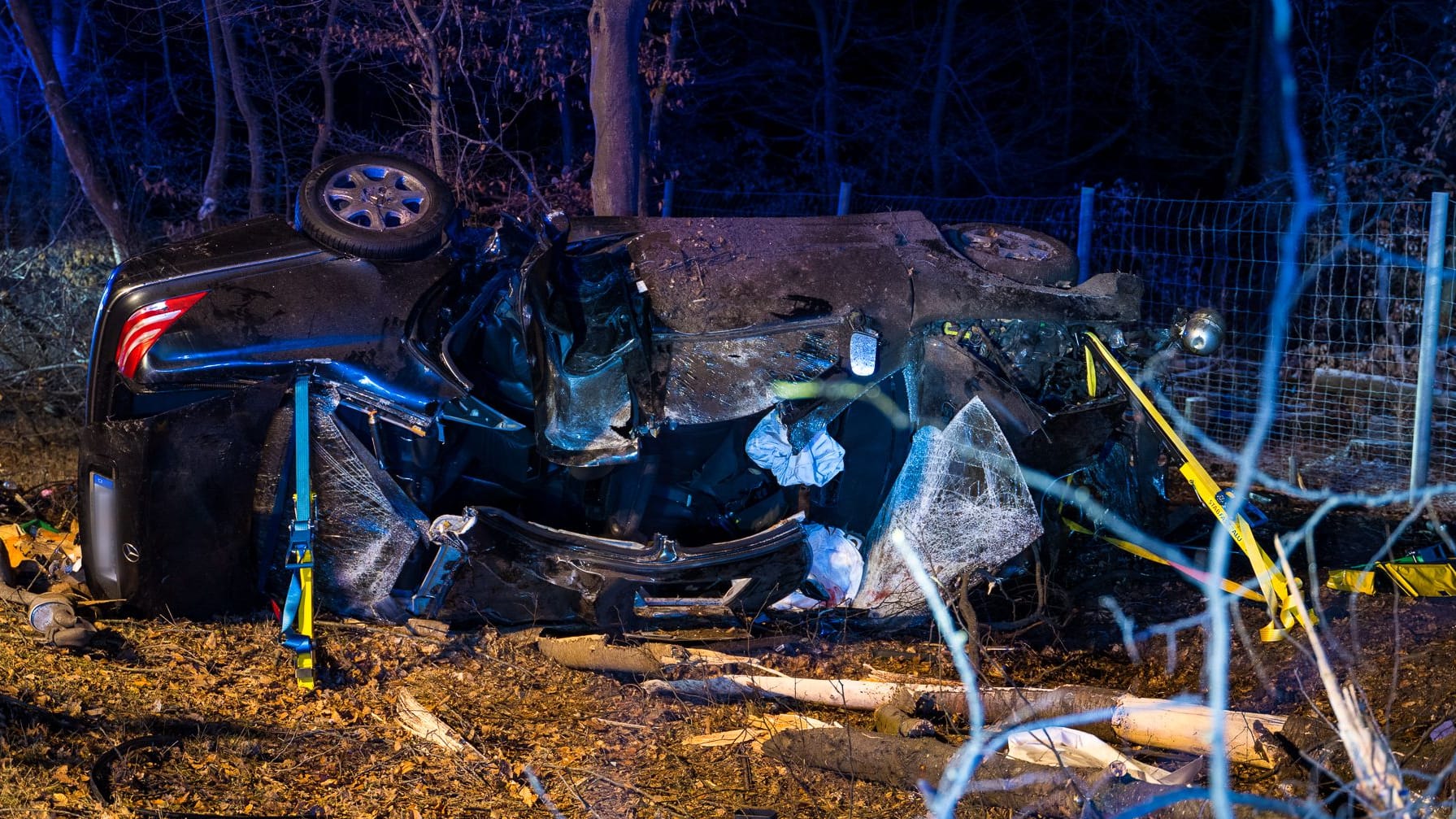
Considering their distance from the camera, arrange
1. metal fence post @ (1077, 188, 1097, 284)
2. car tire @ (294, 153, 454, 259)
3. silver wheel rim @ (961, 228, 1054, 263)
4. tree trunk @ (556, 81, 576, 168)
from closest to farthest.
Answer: car tire @ (294, 153, 454, 259), silver wheel rim @ (961, 228, 1054, 263), metal fence post @ (1077, 188, 1097, 284), tree trunk @ (556, 81, 576, 168)

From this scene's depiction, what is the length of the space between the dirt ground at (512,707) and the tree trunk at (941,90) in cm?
956

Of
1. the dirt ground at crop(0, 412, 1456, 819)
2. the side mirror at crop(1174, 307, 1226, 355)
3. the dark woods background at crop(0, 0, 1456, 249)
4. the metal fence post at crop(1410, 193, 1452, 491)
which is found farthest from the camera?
the dark woods background at crop(0, 0, 1456, 249)

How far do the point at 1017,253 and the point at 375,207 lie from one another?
2498 millimetres

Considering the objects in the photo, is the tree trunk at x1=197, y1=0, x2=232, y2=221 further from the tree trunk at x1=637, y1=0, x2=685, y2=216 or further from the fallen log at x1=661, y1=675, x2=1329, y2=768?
the fallen log at x1=661, y1=675, x2=1329, y2=768

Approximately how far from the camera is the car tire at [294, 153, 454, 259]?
167 inches

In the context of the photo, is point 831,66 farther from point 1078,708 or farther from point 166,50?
point 1078,708

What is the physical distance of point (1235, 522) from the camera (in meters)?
4.08

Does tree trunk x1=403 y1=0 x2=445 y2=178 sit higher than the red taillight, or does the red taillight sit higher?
tree trunk x1=403 y1=0 x2=445 y2=178

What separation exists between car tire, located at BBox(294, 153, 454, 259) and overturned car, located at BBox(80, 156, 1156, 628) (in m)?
0.01

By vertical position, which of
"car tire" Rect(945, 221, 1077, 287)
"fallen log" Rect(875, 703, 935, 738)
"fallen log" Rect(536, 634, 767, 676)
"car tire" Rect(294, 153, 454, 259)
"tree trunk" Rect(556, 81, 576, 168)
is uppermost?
"car tire" Rect(294, 153, 454, 259)

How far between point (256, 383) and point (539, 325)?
960 mm

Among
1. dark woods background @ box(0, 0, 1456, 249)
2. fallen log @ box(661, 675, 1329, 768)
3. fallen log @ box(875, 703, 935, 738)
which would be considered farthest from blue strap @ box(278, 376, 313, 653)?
dark woods background @ box(0, 0, 1456, 249)

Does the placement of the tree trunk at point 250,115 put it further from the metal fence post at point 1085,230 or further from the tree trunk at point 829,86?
the tree trunk at point 829,86

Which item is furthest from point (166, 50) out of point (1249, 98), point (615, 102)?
point (1249, 98)
